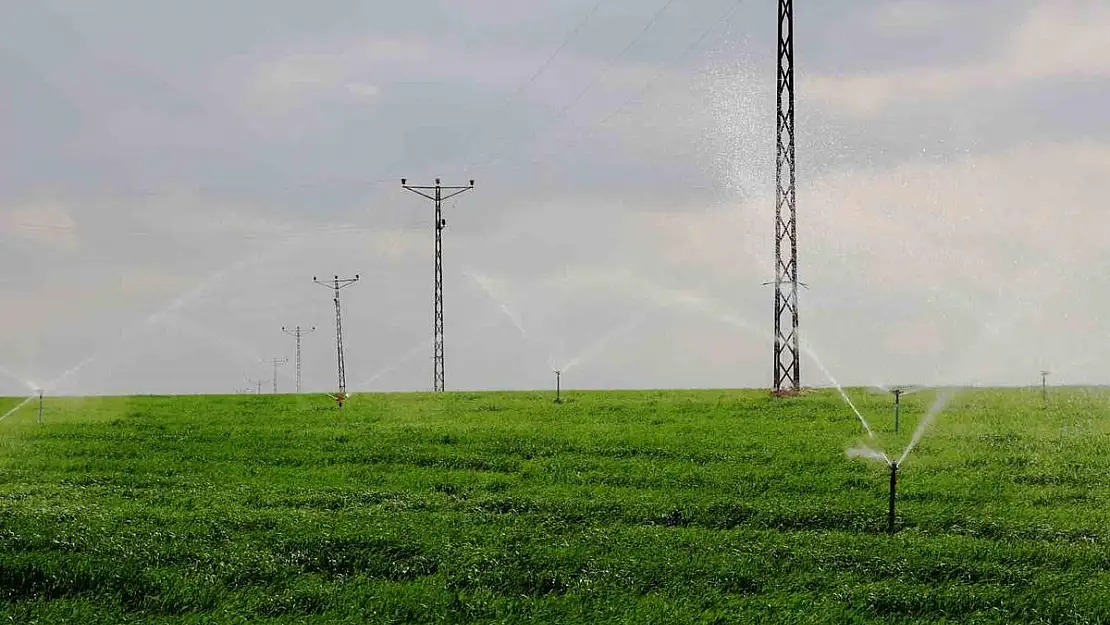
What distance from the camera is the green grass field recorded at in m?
12.7

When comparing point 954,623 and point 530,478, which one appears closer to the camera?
point 954,623

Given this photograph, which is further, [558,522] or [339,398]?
[339,398]

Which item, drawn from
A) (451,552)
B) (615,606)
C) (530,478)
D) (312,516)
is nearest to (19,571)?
(312,516)

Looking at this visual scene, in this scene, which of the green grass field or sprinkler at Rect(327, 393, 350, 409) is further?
sprinkler at Rect(327, 393, 350, 409)

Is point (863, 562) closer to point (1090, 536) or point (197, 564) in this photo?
point (1090, 536)

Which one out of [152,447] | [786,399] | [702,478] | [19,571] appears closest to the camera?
[19,571]

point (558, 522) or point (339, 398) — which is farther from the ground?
point (339, 398)

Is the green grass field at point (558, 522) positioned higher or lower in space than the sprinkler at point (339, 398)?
lower

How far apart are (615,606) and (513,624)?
124 centimetres

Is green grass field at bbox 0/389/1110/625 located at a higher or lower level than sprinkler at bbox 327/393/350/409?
lower

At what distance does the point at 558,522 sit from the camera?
16.5m

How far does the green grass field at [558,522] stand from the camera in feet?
41.5

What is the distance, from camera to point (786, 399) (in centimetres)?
3155

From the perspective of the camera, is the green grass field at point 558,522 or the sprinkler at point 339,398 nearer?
the green grass field at point 558,522
